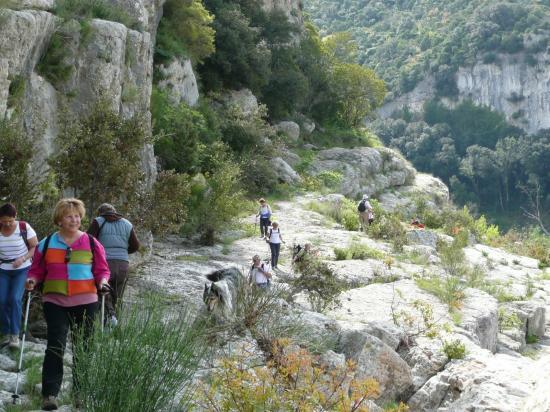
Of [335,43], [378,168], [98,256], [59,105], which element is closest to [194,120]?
[59,105]

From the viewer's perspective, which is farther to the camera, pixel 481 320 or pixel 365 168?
pixel 365 168

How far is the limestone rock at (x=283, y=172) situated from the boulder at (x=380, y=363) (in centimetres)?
1792

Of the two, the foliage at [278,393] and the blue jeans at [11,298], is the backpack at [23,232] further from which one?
the foliage at [278,393]

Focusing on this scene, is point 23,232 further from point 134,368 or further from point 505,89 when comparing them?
point 505,89

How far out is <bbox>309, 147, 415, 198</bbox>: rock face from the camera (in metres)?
30.1

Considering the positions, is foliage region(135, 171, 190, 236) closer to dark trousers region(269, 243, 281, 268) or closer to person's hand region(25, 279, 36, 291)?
dark trousers region(269, 243, 281, 268)

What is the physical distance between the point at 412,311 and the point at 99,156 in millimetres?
6123

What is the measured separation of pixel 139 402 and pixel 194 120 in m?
17.9

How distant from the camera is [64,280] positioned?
4855 millimetres

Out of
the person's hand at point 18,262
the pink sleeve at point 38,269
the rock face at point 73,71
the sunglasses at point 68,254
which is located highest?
the rock face at point 73,71

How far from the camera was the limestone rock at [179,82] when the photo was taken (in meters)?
20.2

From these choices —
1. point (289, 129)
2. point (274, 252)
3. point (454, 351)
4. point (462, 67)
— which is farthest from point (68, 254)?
point (462, 67)

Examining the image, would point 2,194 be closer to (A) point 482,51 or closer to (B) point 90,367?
(B) point 90,367

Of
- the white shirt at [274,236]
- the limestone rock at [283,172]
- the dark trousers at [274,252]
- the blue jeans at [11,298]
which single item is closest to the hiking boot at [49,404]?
the blue jeans at [11,298]
